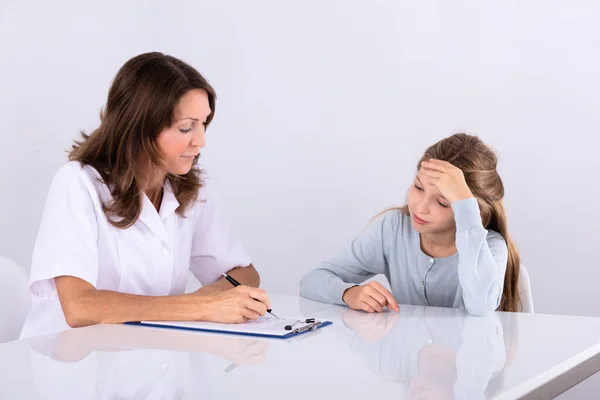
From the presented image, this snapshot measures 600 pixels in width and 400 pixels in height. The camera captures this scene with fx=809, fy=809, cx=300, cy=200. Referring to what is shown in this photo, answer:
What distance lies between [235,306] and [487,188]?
0.83 m

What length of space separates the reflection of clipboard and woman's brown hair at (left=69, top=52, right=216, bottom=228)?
390 mm

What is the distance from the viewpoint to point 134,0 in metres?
3.63

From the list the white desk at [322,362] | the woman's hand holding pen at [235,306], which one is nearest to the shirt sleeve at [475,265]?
the white desk at [322,362]

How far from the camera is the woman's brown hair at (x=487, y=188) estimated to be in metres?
2.11

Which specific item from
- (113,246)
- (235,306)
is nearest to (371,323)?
(235,306)

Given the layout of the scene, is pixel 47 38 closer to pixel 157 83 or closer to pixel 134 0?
pixel 134 0

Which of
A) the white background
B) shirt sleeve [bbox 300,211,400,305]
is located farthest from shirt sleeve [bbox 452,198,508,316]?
the white background

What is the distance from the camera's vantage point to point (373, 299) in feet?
6.08

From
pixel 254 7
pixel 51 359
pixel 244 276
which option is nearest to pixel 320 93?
pixel 254 7

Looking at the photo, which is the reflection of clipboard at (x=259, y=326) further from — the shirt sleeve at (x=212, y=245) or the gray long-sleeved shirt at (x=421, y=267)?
the shirt sleeve at (x=212, y=245)

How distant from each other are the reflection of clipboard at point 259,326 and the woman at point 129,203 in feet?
0.33

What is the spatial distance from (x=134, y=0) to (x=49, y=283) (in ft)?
7.02

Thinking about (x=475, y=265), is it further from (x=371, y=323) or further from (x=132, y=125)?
(x=132, y=125)

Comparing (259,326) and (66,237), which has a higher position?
(66,237)
